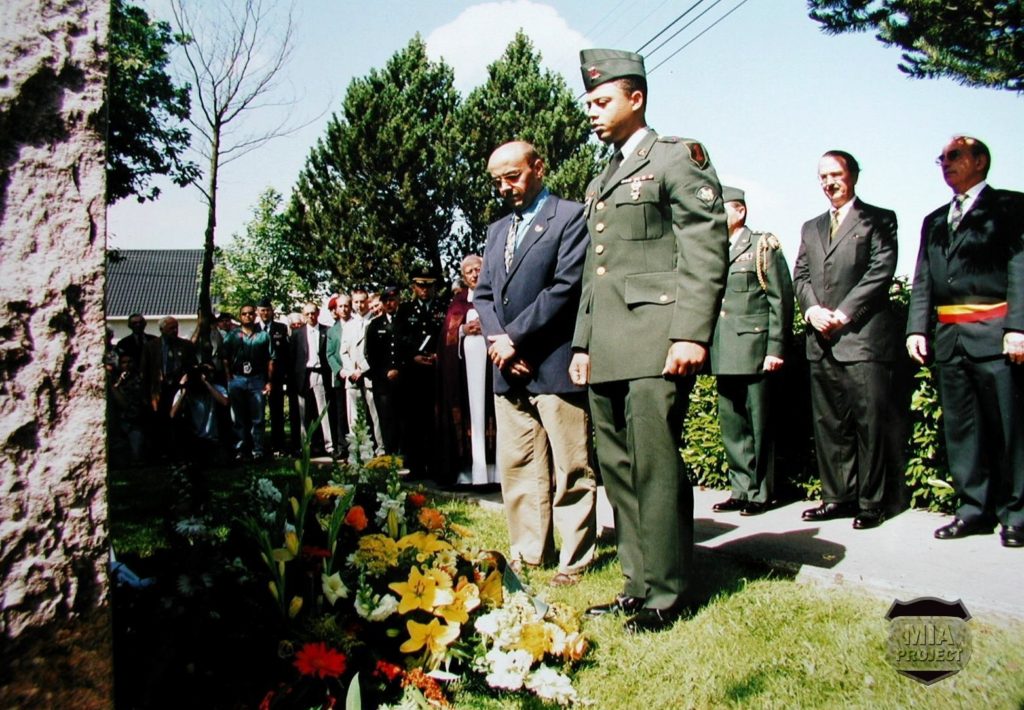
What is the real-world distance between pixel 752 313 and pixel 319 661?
404 centimetres

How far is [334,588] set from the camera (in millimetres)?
2643

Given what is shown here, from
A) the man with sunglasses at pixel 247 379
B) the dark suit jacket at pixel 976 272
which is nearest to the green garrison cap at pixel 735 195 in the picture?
the dark suit jacket at pixel 976 272

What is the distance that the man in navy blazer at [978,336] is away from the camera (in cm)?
411

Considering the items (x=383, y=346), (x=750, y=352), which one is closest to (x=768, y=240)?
(x=750, y=352)

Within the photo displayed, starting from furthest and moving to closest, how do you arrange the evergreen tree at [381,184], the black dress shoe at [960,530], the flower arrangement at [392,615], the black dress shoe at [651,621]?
the evergreen tree at [381,184]
the black dress shoe at [960,530]
the black dress shoe at [651,621]
the flower arrangement at [392,615]

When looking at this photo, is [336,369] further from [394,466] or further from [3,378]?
[3,378]

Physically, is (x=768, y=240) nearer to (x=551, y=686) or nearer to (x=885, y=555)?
(x=885, y=555)

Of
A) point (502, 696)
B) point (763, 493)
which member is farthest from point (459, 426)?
point (502, 696)

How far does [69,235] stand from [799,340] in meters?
5.32

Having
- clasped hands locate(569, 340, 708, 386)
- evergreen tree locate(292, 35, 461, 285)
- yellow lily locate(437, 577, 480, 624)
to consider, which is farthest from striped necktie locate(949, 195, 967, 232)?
evergreen tree locate(292, 35, 461, 285)

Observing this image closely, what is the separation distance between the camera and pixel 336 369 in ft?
33.4

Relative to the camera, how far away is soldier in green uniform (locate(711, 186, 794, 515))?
5.47 metres

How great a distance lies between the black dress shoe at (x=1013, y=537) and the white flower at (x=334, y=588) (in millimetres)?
3409

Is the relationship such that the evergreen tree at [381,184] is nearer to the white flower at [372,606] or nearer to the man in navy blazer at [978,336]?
the man in navy blazer at [978,336]
